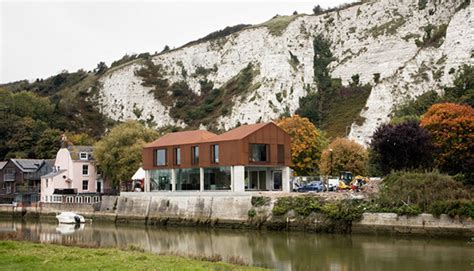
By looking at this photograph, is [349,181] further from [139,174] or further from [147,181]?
[139,174]

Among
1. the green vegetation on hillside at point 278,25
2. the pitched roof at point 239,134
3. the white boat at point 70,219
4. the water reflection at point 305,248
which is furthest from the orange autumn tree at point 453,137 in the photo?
the green vegetation on hillside at point 278,25

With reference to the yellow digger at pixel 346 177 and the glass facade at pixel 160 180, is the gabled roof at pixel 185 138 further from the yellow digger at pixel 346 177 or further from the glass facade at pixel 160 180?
the yellow digger at pixel 346 177

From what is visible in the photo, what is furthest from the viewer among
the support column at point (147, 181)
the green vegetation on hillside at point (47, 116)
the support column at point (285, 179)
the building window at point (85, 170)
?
the green vegetation on hillside at point (47, 116)

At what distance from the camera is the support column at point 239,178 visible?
50625 millimetres

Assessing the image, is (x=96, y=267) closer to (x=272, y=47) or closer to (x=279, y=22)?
(x=272, y=47)

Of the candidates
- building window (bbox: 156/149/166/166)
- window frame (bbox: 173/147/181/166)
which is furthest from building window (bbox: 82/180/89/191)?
window frame (bbox: 173/147/181/166)

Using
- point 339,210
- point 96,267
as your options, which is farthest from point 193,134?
point 96,267

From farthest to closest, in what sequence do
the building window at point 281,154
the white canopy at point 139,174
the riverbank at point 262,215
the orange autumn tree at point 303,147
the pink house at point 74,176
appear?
the pink house at point 74,176, the orange autumn tree at point 303,147, the white canopy at point 139,174, the building window at point 281,154, the riverbank at point 262,215

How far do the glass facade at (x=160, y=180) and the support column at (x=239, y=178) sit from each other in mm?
9565

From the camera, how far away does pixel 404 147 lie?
44.4 m

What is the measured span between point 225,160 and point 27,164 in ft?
134

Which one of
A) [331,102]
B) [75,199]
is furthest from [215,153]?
[331,102]

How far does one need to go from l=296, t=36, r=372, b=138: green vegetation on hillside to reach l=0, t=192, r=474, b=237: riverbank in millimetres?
40593

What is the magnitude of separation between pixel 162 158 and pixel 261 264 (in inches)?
1327
